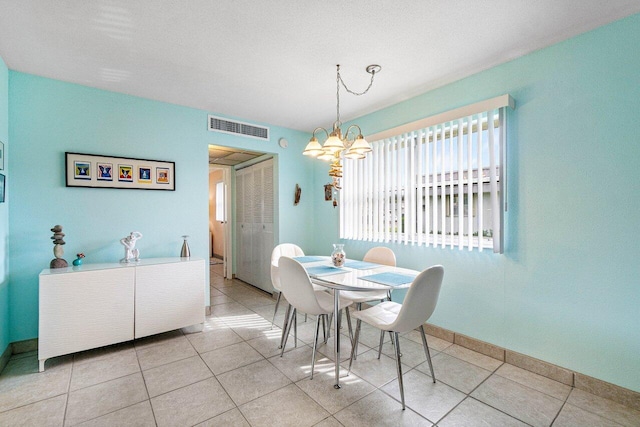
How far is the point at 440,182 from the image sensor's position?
2.83 meters

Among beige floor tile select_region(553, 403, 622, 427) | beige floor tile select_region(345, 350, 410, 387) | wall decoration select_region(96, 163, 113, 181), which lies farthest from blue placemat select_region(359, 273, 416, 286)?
wall decoration select_region(96, 163, 113, 181)

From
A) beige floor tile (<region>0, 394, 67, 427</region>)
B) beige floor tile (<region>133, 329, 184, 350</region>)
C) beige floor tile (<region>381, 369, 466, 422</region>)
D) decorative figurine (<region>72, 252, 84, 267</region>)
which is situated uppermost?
decorative figurine (<region>72, 252, 84, 267</region>)

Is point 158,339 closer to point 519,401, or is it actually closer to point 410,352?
point 410,352

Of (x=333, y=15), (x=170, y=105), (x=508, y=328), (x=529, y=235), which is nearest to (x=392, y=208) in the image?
(x=529, y=235)

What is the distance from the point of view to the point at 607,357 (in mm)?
1976

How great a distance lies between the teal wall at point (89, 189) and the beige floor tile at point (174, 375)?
1367 mm

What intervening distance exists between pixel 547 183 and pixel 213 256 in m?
7.88

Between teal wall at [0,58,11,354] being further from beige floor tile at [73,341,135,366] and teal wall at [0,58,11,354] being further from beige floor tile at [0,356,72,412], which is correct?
beige floor tile at [73,341,135,366]

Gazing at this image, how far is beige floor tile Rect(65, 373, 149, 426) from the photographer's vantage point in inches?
70.9

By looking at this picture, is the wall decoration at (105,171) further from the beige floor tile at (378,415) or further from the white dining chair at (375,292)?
the beige floor tile at (378,415)

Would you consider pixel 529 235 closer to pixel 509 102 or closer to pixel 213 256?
pixel 509 102

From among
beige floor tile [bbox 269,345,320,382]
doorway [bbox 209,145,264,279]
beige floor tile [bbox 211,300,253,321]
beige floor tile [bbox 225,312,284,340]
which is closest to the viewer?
beige floor tile [bbox 269,345,320,382]

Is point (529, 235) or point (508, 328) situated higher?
point (529, 235)

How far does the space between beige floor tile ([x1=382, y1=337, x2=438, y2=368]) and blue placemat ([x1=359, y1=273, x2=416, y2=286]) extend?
0.62 m
